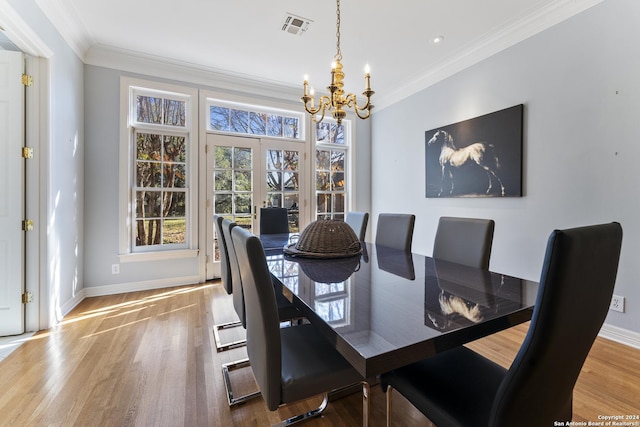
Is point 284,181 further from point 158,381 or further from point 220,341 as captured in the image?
point 158,381

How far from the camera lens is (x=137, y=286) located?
11.2 feet

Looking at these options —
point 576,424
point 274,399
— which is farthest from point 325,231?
point 576,424

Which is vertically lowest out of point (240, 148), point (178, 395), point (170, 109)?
point (178, 395)

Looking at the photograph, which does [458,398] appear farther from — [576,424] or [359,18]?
[359,18]

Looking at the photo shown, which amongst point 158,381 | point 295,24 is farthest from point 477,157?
point 158,381

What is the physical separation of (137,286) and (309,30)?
11.3 ft

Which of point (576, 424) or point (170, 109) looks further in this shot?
point (170, 109)

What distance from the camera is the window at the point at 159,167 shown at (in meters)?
3.42

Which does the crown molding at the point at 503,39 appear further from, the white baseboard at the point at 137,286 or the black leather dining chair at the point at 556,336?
the white baseboard at the point at 137,286

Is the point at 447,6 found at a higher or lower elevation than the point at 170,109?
higher

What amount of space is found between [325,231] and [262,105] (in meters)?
2.81

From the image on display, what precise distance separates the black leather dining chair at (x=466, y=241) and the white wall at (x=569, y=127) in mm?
1217

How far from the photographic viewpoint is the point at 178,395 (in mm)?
1590

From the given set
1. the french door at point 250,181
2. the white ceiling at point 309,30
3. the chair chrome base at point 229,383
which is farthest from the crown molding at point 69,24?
the chair chrome base at point 229,383
